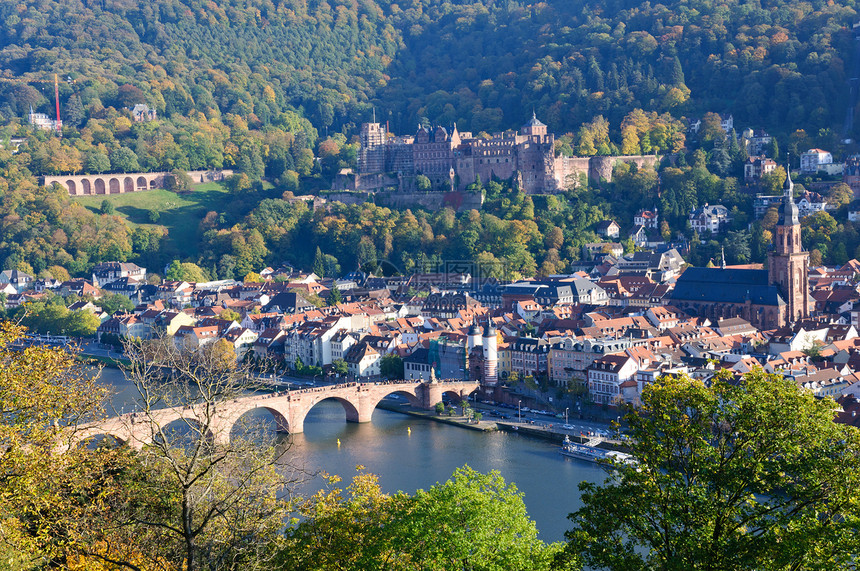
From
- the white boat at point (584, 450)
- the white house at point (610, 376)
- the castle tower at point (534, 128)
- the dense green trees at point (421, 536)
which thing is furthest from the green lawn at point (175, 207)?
the dense green trees at point (421, 536)

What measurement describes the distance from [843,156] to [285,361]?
120 feet

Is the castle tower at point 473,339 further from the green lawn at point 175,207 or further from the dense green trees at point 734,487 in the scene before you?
the green lawn at point 175,207

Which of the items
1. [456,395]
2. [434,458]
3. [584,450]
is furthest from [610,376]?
Answer: [434,458]

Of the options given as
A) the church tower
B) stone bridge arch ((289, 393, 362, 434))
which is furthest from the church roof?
stone bridge arch ((289, 393, 362, 434))

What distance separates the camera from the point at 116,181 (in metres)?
76.8

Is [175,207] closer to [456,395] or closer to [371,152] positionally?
[371,152]

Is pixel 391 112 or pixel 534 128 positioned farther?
pixel 391 112

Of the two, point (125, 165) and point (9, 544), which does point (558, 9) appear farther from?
point (9, 544)

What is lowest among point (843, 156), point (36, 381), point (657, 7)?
point (36, 381)

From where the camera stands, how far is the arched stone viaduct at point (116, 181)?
74.2 meters

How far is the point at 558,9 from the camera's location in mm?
99938

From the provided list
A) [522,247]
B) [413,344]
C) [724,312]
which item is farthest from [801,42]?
[413,344]

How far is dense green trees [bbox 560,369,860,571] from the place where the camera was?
1045cm

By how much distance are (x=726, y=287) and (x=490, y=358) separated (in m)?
14.4
